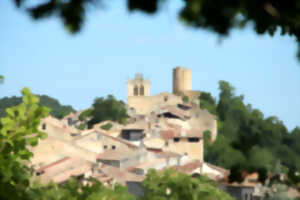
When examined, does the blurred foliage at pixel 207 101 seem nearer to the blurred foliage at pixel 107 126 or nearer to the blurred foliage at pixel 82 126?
the blurred foliage at pixel 82 126

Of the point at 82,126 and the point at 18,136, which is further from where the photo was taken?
the point at 82,126

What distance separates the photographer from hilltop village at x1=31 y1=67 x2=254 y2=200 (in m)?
40.9

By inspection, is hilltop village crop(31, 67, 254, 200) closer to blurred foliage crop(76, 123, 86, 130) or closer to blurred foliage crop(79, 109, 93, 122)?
blurred foliage crop(79, 109, 93, 122)

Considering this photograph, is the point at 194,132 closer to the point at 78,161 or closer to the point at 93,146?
the point at 93,146

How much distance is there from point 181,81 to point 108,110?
79.6 feet

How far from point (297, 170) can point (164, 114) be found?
2770 inches

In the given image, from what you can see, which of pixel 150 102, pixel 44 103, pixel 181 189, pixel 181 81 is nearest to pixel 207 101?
pixel 181 81

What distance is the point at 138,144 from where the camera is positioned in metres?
58.0

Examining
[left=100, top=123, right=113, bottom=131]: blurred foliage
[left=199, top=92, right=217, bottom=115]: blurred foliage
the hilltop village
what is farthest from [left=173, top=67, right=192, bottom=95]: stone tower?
[left=100, top=123, right=113, bottom=131]: blurred foliage

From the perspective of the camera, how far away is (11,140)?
5445 mm

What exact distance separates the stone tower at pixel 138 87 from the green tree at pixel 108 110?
342 inches

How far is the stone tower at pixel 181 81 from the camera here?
3816 inches

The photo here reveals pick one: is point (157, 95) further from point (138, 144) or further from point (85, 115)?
point (138, 144)

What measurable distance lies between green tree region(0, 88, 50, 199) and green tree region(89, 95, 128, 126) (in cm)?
6844
